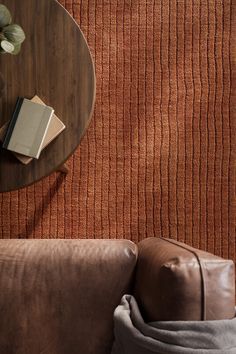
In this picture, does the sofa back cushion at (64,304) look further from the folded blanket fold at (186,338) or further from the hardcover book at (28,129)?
the hardcover book at (28,129)

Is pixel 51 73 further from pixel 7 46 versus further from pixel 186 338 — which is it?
pixel 186 338

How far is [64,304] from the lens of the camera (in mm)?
1070

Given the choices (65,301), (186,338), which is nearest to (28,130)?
(65,301)

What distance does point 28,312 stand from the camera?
3.52 feet

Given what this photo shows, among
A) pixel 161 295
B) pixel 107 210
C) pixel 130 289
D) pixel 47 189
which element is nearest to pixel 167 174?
pixel 107 210

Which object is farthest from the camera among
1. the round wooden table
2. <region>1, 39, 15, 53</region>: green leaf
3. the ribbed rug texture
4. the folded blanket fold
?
the ribbed rug texture

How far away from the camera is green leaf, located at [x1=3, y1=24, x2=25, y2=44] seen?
1011mm

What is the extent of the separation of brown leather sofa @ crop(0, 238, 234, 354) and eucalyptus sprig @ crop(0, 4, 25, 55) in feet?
1.48

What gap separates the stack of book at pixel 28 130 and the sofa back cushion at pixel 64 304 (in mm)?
244

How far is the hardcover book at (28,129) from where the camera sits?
106cm

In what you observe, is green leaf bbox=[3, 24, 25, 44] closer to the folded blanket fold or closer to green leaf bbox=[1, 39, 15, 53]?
green leaf bbox=[1, 39, 15, 53]

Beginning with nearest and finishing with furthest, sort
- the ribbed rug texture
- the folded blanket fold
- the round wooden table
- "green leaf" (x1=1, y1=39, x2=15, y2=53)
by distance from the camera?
the folded blanket fold → "green leaf" (x1=1, y1=39, x2=15, y2=53) → the round wooden table → the ribbed rug texture

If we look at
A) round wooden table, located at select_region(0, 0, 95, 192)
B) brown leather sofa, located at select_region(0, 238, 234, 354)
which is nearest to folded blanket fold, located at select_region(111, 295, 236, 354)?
brown leather sofa, located at select_region(0, 238, 234, 354)

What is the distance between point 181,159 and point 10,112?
559 millimetres
